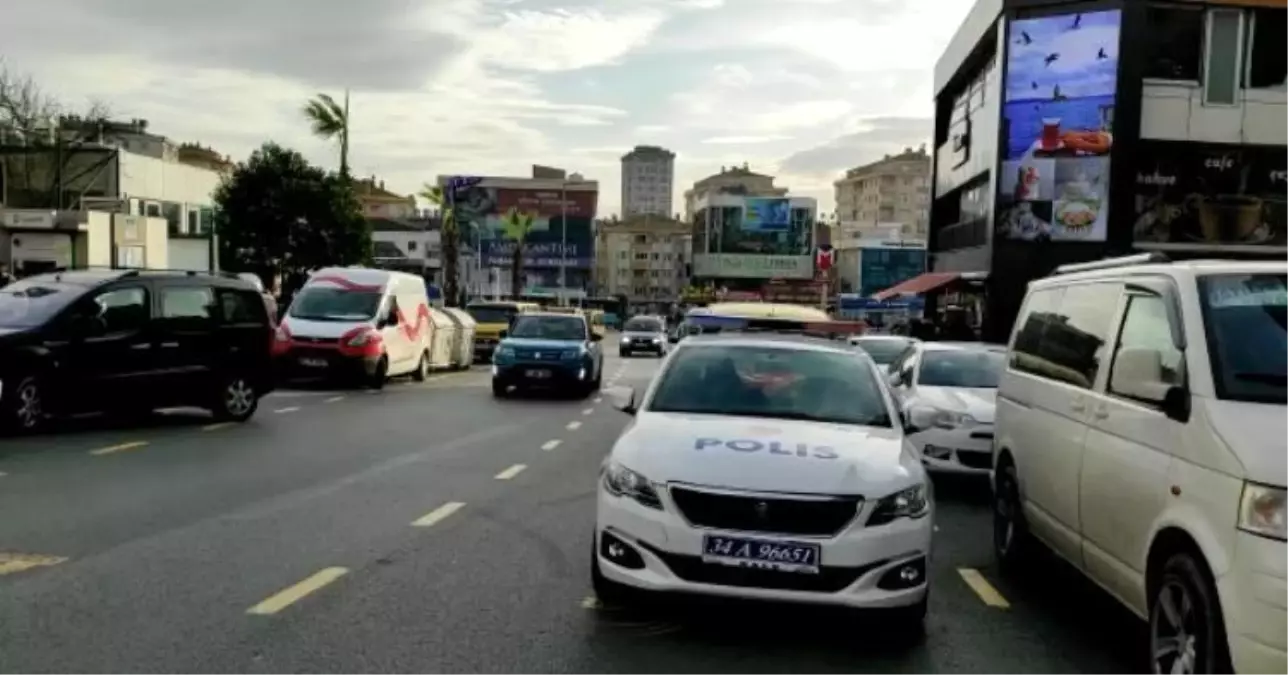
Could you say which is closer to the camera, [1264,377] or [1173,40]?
[1264,377]

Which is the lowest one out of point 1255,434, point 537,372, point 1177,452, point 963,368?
point 537,372

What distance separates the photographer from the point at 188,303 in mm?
15375

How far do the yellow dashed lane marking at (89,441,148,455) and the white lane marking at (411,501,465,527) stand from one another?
4.54 metres

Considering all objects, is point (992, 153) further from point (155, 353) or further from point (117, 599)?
point (117, 599)

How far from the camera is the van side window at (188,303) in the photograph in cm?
1501

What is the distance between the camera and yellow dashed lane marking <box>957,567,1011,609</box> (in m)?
7.17

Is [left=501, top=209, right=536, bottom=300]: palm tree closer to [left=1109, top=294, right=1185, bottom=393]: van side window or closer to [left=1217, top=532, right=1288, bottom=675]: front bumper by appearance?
[left=1109, top=294, right=1185, bottom=393]: van side window

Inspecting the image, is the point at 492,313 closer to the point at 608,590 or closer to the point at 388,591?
the point at 388,591

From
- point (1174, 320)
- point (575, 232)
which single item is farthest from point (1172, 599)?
point (575, 232)

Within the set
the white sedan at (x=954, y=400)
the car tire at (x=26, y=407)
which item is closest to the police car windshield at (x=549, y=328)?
the white sedan at (x=954, y=400)

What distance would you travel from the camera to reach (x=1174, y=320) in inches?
213

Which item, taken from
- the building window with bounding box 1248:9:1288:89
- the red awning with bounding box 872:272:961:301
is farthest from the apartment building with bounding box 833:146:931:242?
the building window with bounding box 1248:9:1288:89

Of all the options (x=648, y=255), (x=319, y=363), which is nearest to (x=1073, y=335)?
(x=319, y=363)

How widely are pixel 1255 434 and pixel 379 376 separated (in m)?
20.8
